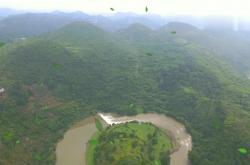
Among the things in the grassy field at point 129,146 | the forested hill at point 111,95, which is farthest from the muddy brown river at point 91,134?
the grassy field at point 129,146

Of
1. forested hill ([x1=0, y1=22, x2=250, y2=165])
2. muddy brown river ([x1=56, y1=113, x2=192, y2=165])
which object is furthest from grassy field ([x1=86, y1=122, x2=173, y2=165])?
forested hill ([x1=0, y1=22, x2=250, y2=165])

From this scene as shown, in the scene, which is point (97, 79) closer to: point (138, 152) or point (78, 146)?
point (78, 146)

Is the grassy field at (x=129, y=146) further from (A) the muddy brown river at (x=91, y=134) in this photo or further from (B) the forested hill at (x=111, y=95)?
(B) the forested hill at (x=111, y=95)

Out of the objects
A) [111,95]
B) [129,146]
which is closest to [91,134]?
[129,146]

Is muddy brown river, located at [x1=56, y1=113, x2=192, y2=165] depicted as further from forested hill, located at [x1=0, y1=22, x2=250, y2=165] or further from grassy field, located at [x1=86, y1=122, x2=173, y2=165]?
grassy field, located at [x1=86, y1=122, x2=173, y2=165]

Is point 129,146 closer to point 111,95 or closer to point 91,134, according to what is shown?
point 91,134

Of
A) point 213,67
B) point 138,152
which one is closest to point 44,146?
point 138,152
